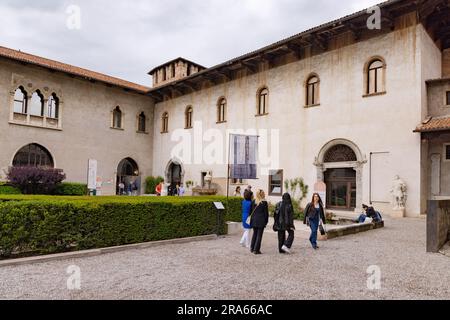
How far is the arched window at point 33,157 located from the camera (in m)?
21.5

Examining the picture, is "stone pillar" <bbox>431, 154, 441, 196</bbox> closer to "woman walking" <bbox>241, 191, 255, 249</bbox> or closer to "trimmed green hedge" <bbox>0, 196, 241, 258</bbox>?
"woman walking" <bbox>241, 191, 255, 249</bbox>

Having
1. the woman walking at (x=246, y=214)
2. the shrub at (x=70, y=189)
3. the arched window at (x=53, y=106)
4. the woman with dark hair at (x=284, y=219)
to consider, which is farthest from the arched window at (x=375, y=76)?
the arched window at (x=53, y=106)

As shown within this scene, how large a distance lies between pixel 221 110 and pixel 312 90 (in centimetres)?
733

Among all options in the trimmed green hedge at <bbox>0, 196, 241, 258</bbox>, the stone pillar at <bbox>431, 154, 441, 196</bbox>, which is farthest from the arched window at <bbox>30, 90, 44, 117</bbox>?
the stone pillar at <bbox>431, 154, 441, 196</bbox>

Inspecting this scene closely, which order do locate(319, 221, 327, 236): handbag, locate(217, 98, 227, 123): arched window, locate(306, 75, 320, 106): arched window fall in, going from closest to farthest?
1. locate(319, 221, 327, 236): handbag
2. locate(306, 75, 320, 106): arched window
3. locate(217, 98, 227, 123): arched window

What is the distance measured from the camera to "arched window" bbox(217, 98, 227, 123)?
77.5 ft

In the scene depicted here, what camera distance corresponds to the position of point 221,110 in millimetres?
24000

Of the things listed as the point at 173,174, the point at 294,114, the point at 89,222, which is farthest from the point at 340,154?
the point at 173,174

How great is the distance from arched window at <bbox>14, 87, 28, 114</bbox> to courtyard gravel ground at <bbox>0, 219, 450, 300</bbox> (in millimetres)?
18559

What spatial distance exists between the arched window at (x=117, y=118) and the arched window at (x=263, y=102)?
1196 cm

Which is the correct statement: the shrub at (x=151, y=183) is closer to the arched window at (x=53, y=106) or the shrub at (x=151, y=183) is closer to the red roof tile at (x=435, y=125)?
the arched window at (x=53, y=106)

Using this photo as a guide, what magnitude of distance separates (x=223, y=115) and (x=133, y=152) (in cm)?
877

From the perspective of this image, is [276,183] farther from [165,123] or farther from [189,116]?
[165,123]

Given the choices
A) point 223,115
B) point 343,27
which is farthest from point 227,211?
point 223,115
